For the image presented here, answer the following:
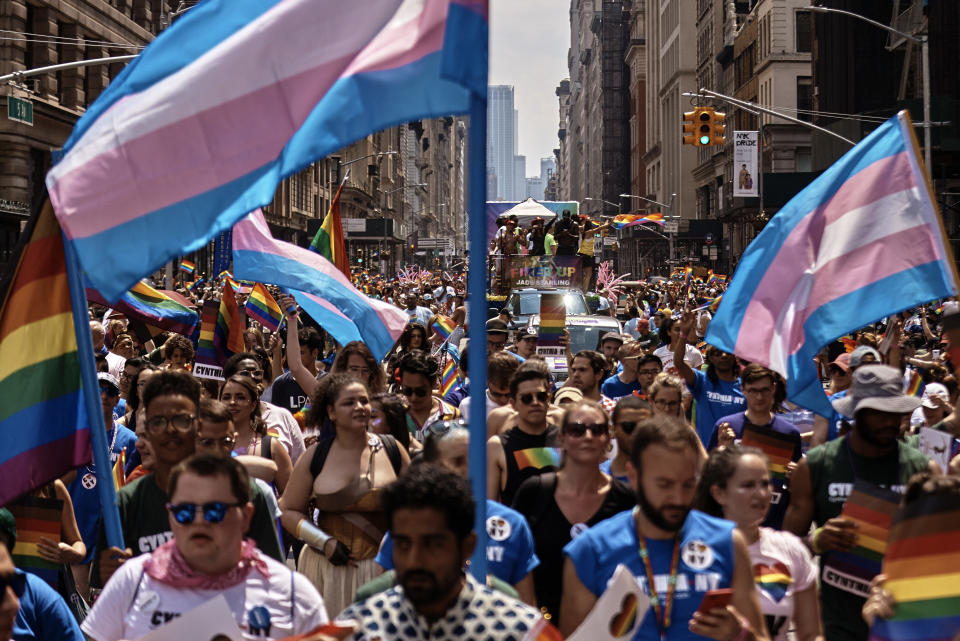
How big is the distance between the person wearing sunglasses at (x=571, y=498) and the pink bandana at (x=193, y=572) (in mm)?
1649

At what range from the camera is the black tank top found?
21.0 ft

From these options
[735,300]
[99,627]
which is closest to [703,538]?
Result: [99,627]

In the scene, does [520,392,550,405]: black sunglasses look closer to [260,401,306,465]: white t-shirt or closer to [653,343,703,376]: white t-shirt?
[260,401,306,465]: white t-shirt

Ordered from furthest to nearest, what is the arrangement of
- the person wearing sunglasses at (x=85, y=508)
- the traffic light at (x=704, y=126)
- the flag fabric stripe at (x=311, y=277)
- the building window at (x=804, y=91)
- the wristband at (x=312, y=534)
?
the building window at (x=804, y=91) < the traffic light at (x=704, y=126) < the flag fabric stripe at (x=311, y=277) < the person wearing sunglasses at (x=85, y=508) < the wristband at (x=312, y=534)

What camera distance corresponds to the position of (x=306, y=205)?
75688 mm

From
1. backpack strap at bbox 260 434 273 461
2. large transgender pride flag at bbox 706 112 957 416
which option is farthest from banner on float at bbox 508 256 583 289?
backpack strap at bbox 260 434 273 461

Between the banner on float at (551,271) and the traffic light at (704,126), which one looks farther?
the banner on float at (551,271)

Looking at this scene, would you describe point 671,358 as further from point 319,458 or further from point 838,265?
point 319,458

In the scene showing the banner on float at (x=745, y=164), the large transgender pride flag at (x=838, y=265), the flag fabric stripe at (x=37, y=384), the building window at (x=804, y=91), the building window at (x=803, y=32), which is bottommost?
the flag fabric stripe at (x=37, y=384)

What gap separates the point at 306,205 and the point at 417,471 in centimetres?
7288

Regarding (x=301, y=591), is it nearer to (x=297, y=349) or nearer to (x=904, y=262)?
(x=904, y=262)

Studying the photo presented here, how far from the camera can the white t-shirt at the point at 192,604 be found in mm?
3941

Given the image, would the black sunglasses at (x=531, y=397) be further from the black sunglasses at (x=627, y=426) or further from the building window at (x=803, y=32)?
the building window at (x=803, y=32)

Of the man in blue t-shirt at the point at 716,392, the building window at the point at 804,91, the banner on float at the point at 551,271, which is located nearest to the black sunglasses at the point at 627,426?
the man in blue t-shirt at the point at 716,392
